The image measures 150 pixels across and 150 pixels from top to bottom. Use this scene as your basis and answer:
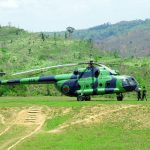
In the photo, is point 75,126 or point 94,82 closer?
point 75,126

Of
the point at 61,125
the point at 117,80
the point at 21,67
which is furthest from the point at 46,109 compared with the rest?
the point at 21,67

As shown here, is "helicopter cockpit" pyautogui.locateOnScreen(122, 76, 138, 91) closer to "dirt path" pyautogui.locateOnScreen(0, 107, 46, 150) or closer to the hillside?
"dirt path" pyautogui.locateOnScreen(0, 107, 46, 150)

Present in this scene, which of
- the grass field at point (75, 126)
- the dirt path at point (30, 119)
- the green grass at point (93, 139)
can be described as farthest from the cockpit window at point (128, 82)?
the green grass at point (93, 139)

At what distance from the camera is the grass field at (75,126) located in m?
28.6

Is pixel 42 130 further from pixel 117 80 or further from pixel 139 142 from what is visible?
pixel 117 80

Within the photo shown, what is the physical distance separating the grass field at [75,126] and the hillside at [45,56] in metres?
35.3

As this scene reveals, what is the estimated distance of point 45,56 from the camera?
380 feet

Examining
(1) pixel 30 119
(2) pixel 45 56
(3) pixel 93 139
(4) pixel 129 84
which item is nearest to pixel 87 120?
(3) pixel 93 139

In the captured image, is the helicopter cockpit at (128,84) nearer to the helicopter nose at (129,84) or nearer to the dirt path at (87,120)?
the helicopter nose at (129,84)

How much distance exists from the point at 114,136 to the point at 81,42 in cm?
10664

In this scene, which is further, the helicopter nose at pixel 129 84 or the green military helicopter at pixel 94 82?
the green military helicopter at pixel 94 82

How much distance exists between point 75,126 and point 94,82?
9.68m

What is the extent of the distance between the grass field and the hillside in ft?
116

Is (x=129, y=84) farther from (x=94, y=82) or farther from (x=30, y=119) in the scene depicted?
(x=30, y=119)
